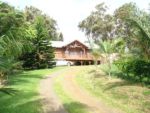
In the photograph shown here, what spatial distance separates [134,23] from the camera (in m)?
20.7

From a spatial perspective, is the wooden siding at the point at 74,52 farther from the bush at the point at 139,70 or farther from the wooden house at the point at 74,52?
the bush at the point at 139,70

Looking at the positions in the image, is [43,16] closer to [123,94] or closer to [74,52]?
[74,52]

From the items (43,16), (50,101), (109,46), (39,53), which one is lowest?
(50,101)

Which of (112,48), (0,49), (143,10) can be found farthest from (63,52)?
(0,49)

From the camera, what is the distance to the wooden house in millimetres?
60781

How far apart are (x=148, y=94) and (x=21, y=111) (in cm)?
827

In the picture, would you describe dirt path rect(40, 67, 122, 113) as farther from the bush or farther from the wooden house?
the wooden house

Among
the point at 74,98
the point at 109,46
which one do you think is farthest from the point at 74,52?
the point at 74,98

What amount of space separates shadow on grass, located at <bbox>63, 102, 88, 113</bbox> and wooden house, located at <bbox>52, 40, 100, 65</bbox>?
41.1 m

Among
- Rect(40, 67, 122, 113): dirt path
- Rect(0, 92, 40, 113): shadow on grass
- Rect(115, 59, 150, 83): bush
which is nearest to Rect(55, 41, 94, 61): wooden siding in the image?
Rect(115, 59, 150, 83): bush

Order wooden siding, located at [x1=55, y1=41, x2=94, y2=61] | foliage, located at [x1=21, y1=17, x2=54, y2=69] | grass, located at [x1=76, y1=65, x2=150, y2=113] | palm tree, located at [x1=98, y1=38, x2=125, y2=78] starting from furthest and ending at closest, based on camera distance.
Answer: wooden siding, located at [x1=55, y1=41, x2=94, y2=61]
foliage, located at [x1=21, y1=17, x2=54, y2=69]
palm tree, located at [x1=98, y1=38, x2=125, y2=78]
grass, located at [x1=76, y1=65, x2=150, y2=113]

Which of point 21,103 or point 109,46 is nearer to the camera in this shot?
point 21,103

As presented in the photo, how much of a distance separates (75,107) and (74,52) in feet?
145

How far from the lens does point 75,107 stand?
59.6ft
